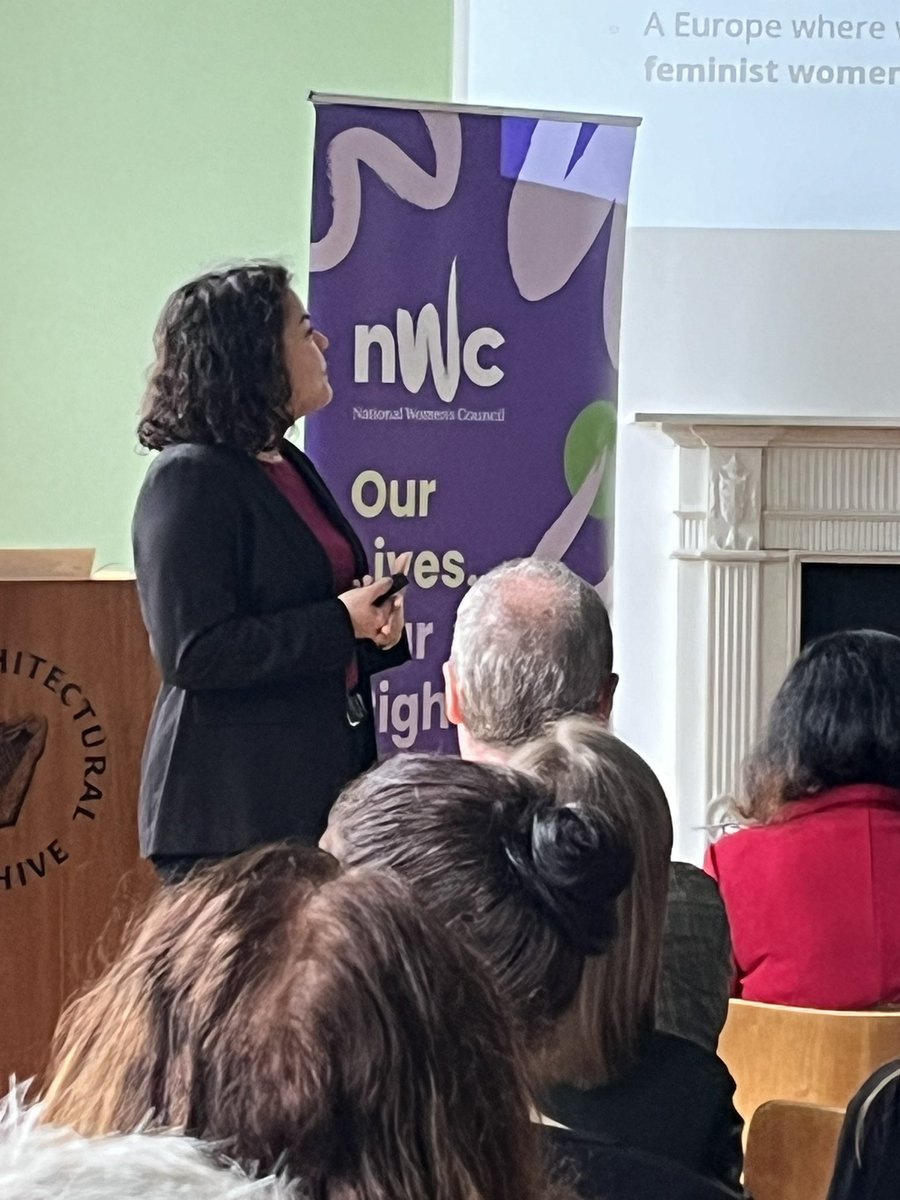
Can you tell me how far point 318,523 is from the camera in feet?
7.16

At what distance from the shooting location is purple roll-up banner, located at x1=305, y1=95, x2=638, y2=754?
314cm

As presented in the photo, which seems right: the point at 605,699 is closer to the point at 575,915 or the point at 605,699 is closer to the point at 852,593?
the point at 575,915

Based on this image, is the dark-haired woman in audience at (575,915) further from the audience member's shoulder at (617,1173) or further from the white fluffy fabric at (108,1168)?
the white fluffy fabric at (108,1168)

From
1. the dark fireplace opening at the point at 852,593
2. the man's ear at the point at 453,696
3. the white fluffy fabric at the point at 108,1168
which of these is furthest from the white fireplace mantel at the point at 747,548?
the white fluffy fabric at the point at 108,1168

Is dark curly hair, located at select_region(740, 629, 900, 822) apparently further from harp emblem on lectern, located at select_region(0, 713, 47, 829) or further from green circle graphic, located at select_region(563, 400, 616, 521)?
green circle graphic, located at select_region(563, 400, 616, 521)

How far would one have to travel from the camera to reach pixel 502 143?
3.21m

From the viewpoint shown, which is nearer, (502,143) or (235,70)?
(502,143)

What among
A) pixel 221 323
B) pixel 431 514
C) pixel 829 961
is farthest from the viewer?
pixel 431 514

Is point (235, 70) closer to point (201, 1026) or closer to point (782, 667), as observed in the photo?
point (782, 667)

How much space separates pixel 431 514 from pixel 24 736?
122 centimetres

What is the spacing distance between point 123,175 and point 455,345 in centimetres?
143

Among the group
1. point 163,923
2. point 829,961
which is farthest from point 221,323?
point 163,923

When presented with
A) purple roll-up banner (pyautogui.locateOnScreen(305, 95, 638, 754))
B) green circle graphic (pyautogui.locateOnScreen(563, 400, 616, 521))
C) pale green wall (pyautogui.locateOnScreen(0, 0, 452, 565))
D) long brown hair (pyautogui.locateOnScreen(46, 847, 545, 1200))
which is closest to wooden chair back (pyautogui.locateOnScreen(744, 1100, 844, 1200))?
long brown hair (pyautogui.locateOnScreen(46, 847, 545, 1200))

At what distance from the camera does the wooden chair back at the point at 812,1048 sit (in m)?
1.63
